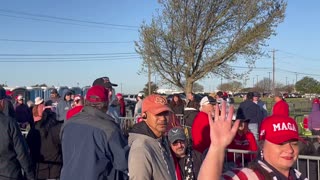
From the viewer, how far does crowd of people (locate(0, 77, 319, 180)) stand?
245cm

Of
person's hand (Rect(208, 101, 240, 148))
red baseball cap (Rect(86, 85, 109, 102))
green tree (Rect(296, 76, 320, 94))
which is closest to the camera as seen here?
person's hand (Rect(208, 101, 240, 148))

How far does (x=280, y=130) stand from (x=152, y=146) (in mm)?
1235

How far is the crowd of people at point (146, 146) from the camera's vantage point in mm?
2453

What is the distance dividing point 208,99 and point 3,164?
2767 millimetres

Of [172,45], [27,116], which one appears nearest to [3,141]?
[27,116]

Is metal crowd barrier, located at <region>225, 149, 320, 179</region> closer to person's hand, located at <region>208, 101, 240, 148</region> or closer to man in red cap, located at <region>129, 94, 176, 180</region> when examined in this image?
man in red cap, located at <region>129, 94, 176, 180</region>

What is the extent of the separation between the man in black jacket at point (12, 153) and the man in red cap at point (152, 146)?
1.89 meters

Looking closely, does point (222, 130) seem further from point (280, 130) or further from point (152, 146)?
point (152, 146)

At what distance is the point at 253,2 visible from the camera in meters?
26.4

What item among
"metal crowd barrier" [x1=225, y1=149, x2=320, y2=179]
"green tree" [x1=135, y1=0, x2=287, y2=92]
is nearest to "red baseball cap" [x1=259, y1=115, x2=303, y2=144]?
"metal crowd barrier" [x1=225, y1=149, x2=320, y2=179]

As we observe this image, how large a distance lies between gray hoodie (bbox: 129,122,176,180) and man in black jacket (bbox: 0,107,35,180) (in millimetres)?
1938

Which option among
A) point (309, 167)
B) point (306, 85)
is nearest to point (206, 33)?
point (309, 167)

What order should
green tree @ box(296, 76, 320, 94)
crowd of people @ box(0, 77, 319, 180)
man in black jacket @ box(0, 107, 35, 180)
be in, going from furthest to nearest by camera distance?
green tree @ box(296, 76, 320, 94), man in black jacket @ box(0, 107, 35, 180), crowd of people @ box(0, 77, 319, 180)

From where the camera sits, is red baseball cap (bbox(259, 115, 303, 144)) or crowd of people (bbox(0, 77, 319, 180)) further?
→ red baseball cap (bbox(259, 115, 303, 144))
